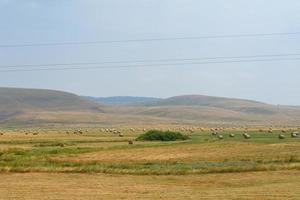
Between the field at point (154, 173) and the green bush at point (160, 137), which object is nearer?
the field at point (154, 173)

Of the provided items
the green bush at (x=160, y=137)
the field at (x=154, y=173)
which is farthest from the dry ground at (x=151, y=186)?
the green bush at (x=160, y=137)

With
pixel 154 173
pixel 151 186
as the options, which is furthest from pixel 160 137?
pixel 151 186

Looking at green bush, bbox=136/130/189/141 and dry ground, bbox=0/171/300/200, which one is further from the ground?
green bush, bbox=136/130/189/141

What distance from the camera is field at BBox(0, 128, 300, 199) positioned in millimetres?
26797

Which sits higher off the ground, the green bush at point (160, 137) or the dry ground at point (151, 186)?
the green bush at point (160, 137)

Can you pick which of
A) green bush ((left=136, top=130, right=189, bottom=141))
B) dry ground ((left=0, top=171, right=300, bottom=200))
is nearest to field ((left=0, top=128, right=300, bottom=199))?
dry ground ((left=0, top=171, right=300, bottom=200))

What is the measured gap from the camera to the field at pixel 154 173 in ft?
87.9

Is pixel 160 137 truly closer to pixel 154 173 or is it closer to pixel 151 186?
pixel 154 173

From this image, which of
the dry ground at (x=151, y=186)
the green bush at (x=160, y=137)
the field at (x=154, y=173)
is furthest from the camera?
the green bush at (x=160, y=137)

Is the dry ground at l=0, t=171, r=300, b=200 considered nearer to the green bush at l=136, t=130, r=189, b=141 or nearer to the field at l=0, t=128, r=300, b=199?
the field at l=0, t=128, r=300, b=199

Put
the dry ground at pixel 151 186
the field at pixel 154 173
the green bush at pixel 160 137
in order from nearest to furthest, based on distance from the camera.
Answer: the dry ground at pixel 151 186 < the field at pixel 154 173 < the green bush at pixel 160 137

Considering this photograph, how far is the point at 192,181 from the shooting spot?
1260 inches

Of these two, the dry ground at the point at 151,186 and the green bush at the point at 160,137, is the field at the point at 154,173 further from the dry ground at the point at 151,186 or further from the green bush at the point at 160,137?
the green bush at the point at 160,137

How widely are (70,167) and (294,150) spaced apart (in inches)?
781
